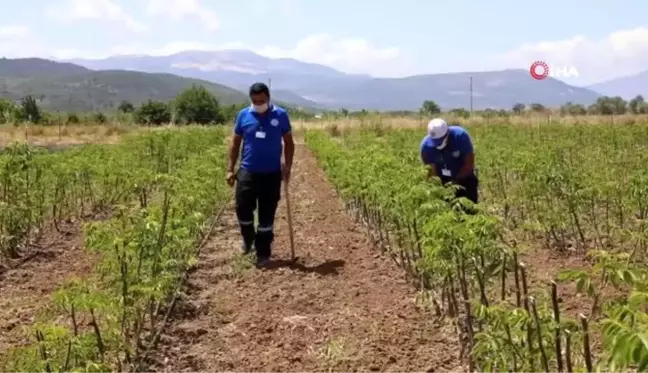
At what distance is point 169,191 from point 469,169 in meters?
2.75

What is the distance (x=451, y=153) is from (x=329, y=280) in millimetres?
1658

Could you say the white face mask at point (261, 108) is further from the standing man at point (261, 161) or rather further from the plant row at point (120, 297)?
the plant row at point (120, 297)

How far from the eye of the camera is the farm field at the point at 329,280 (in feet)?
11.6

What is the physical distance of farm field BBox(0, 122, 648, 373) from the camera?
3.54 m

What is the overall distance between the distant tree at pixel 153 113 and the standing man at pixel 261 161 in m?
45.5

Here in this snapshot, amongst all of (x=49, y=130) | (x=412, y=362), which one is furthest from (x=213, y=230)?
(x=49, y=130)

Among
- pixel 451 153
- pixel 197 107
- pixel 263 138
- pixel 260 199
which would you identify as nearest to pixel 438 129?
pixel 451 153

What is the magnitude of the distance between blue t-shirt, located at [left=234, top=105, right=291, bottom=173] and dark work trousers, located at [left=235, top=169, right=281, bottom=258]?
9cm

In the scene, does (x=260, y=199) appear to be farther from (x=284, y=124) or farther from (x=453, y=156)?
(x=453, y=156)

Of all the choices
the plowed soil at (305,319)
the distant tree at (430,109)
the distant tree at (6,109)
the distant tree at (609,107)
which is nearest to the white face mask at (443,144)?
the plowed soil at (305,319)

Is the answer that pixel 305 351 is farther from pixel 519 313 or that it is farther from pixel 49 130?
pixel 49 130

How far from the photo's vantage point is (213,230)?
1086 centimetres

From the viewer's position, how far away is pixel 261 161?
798 centimetres

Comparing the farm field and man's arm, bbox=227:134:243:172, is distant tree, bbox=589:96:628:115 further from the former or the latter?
man's arm, bbox=227:134:243:172
